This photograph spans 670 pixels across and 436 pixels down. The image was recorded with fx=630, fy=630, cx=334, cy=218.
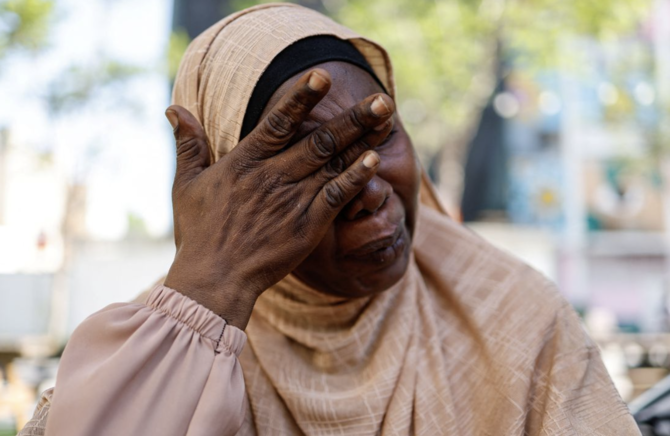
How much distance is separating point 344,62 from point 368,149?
34cm

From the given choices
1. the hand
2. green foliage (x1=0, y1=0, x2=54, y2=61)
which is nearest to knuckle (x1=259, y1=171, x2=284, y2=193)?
the hand

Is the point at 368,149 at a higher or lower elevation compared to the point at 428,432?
higher

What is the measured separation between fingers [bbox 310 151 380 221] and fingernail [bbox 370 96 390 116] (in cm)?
9

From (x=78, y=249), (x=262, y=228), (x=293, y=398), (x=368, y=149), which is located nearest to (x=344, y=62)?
(x=368, y=149)

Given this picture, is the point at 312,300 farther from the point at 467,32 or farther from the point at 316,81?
the point at 467,32

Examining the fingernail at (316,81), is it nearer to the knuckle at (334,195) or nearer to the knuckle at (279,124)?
the knuckle at (279,124)

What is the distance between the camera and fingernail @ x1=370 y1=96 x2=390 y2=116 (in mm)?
1278

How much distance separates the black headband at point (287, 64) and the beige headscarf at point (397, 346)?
0.02 m

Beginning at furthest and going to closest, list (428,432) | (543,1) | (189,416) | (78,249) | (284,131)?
(78,249) → (543,1) → (428,432) → (284,131) → (189,416)

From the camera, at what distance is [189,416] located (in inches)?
48.6

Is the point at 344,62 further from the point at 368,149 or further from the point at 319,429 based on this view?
the point at 319,429

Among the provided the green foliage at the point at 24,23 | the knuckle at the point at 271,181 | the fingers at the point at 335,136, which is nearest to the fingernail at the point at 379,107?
the fingers at the point at 335,136

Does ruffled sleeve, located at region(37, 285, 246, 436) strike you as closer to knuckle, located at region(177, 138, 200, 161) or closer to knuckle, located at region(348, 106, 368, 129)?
knuckle, located at region(177, 138, 200, 161)

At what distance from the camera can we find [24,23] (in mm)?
10531
